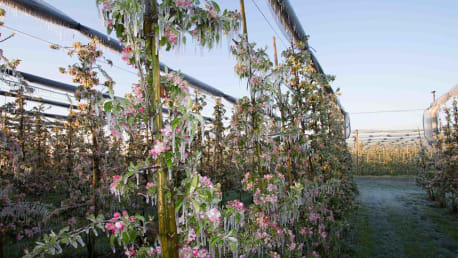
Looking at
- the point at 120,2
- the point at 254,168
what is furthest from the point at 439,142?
the point at 120,2

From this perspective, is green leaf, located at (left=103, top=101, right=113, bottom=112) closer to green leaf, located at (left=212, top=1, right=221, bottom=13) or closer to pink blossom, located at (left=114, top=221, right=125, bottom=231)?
pink blossom, located at (left=114, top=221, right=125, bottom=231)

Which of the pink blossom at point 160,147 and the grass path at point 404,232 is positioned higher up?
the pink blossom at point 160,147

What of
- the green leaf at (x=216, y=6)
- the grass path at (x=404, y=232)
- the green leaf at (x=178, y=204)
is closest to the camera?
the green leaf at (x=178, y=204)

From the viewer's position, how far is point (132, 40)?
4.70 ft

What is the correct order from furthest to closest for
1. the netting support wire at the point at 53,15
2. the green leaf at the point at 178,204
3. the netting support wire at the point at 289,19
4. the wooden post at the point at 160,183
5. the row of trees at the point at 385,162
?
the row of trees at the point at 385,162 → the netting support wire at the point at 289,19 → the netting support wire at the point at 53,15 → the wooden post at the point at 160,183 → the green leaf at the point at 178,204

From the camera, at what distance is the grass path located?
4.92m

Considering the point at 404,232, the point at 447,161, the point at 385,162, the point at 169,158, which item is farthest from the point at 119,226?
the point at 385,162

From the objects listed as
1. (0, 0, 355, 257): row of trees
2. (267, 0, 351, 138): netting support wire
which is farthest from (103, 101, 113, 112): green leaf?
(267, 0, 351, 138): netting support wire

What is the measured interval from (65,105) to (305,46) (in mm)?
10027

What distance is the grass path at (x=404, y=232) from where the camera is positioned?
4.92m

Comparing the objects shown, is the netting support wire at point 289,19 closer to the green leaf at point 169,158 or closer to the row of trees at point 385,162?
the green leaf at point 169,158

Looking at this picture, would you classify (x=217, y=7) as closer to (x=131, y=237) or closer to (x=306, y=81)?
(x=131, y=237)

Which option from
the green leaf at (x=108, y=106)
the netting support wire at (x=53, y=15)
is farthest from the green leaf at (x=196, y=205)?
the netting support wire at (x=53, y=15)

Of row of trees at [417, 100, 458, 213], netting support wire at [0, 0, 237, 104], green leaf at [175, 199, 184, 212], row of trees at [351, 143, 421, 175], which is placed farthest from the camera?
row of trees at [351, 143, 421, 175]
